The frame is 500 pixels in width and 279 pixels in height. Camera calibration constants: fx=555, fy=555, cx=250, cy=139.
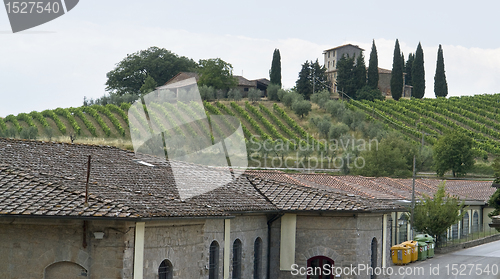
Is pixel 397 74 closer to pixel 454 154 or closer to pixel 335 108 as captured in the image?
pixel 335 108

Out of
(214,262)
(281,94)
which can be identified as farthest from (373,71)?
(214,262)

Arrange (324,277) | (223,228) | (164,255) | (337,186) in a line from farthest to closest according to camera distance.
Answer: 1. (337,186)
2. (324,277)
3. (223,228)
4. (164,255)

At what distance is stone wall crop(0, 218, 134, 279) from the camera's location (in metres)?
11.4

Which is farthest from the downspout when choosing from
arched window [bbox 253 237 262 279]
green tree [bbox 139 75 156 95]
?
green tree [bbox 139 75 156 95]

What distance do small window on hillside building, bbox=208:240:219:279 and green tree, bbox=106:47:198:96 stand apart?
262ft

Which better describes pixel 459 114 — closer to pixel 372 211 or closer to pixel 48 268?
pixel 372 211

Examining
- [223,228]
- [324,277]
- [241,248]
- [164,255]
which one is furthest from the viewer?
[324,277]

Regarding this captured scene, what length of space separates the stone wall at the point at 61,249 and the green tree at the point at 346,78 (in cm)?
8396

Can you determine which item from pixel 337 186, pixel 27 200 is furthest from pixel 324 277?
pixel 337 186

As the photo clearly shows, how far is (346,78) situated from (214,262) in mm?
82325

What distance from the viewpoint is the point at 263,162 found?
56.9 metres

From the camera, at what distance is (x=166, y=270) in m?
12.6

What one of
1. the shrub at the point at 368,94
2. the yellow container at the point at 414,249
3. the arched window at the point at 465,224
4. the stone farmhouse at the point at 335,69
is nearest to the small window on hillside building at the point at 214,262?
the yellow container at the point at 414,249

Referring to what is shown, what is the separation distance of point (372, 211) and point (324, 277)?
2.68 m
